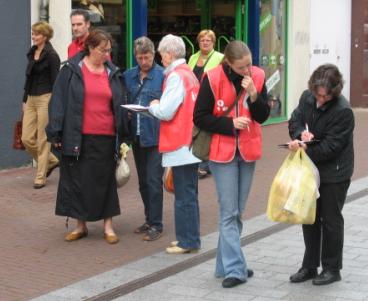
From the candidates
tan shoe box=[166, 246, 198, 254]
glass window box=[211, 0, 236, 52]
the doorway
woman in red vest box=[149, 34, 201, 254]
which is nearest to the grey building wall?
woman in red vest box=[149, 34, 201, 254]

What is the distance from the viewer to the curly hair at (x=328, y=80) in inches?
232

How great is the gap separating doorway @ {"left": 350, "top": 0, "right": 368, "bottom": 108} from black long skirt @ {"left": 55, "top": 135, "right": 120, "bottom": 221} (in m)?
13.0

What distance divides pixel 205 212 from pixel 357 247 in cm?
189

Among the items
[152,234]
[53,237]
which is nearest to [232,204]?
[152,234]

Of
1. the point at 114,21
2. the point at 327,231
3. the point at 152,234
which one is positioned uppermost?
the point at 114,21

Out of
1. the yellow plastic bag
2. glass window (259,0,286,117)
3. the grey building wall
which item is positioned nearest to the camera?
the yellow plastic bag

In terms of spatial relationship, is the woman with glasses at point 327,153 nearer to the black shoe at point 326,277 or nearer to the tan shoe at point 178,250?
the black shoe at point 326,277

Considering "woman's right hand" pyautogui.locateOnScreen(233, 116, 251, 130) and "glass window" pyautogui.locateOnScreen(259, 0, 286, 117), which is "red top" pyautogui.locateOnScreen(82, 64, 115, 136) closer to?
"woman's right hand" pyautogui.locateOnScreen(233, 116, 251, 130)

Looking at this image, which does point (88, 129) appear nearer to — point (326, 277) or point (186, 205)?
point (186, 205)

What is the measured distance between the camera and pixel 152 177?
292 inches

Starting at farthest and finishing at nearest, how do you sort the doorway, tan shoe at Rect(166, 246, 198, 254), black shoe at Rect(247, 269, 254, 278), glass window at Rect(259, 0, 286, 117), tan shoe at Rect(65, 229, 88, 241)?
the doorway < glass window at Rect(259, 0, 286, 117) < tan shoe at Rect(65, 229, 88, 241) < tan shoe at Rect(166, 246, 198, 254) < black shoe at Rect(247, 269, 254, 278)

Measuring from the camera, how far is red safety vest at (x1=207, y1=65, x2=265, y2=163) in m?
5.98

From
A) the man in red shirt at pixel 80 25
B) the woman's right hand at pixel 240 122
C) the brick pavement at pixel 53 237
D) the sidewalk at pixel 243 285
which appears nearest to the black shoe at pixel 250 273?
the sidewalk at pixel 243 285

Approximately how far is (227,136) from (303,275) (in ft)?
3.98
